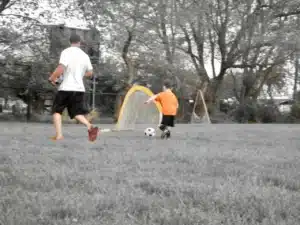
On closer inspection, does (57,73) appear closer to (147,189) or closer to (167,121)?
(167,121)

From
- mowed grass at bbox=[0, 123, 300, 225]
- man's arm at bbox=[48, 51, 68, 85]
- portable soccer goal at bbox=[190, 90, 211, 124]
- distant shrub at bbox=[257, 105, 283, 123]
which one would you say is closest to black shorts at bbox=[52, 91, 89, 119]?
man's arm at bbox=[48, 51, 68, 85]

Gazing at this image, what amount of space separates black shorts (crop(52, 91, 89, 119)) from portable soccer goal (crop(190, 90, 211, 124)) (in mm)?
18461

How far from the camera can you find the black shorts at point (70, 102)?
816 cm

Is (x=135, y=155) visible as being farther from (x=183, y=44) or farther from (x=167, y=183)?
(x=183, y=44)

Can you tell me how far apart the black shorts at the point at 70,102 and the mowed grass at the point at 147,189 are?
2.11 metres

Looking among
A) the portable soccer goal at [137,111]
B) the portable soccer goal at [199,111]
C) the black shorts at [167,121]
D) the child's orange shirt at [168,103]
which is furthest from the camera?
the portable soccer goal at [199,111]

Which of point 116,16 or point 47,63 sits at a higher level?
point 116,16

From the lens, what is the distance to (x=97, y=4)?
20.0 meters

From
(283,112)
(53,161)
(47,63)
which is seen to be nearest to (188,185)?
(53,161)

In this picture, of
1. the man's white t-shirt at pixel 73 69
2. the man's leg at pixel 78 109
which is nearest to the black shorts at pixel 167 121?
the man's leg at pixel 78 109

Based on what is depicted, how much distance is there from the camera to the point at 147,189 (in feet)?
12.7

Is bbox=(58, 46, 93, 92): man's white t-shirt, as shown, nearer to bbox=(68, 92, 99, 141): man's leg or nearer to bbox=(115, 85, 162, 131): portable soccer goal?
bbox=(68, 92, 99, 141): man's leg

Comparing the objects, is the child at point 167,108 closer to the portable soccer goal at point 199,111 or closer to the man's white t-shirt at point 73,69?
the man's white t-shirt at point 73,69

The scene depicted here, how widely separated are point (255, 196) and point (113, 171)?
5.48 feet
